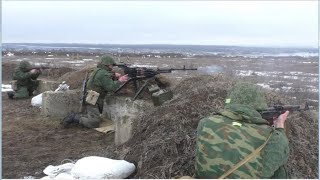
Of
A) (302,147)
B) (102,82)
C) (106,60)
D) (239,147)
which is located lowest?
(302,147)

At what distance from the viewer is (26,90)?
12734mm

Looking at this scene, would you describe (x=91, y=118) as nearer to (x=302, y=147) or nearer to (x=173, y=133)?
(x=173, y=133)

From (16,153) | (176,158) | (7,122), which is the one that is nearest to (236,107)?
(176,158)

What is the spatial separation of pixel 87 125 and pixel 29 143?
4.20ft

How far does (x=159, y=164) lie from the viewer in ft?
17.2

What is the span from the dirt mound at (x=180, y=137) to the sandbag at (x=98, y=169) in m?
0.34

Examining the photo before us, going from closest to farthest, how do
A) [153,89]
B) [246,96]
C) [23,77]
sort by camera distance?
1. [246,96]
2. [153,89]
3. [23,77]

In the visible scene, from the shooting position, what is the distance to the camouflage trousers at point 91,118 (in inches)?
341

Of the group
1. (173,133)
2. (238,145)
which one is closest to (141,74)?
(173,133)

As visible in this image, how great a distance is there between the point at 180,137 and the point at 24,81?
8343 mm

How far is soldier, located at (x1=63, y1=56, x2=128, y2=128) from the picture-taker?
859 cm

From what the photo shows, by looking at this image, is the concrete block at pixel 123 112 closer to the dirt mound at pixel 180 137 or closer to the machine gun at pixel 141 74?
the dirt mound at pixel 180 137

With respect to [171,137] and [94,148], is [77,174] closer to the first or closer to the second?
A: [171,137]

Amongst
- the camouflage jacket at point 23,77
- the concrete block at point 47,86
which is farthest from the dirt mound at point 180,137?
the camouflage jacket at point 23,77
